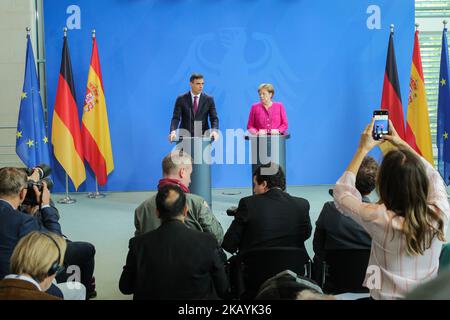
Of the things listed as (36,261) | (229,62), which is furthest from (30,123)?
(36,261)

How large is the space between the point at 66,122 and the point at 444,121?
16.0ft

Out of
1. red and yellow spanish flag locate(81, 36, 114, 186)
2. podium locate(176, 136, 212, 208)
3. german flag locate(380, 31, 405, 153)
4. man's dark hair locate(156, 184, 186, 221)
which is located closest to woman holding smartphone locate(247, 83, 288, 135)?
podium locate(176, 136, 212, 208)

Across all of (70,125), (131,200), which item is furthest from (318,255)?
(70,125)

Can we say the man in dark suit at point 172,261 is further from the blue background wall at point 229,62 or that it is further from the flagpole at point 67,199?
the blue background wall at point 229,62

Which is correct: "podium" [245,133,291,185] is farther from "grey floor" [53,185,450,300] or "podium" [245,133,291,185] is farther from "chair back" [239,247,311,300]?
"chair back" [239,247,311,300]

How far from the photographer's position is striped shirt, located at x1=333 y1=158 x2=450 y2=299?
1.85m

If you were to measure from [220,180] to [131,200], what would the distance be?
1372 mm

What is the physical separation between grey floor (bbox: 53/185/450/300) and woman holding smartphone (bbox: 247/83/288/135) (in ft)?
3.32

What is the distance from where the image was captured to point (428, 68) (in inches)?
311

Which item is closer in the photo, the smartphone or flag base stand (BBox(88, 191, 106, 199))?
the smartphone

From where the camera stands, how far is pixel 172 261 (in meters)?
2.23

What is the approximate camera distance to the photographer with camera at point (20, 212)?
8.64ft

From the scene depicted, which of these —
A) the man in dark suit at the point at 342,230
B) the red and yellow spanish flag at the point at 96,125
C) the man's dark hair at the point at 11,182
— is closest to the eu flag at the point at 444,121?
the man in dark suit at the point at 342,230
